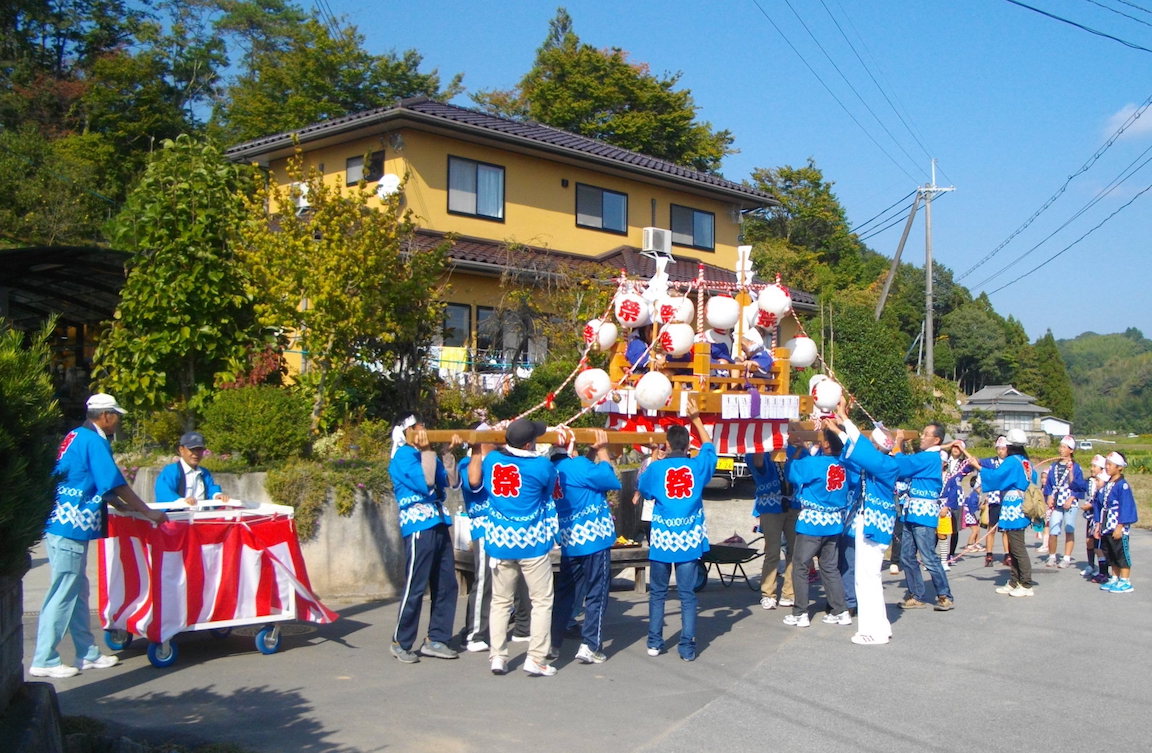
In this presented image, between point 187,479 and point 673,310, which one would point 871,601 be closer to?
point 673,310

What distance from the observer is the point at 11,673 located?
5.42 m

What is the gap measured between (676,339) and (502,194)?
1464 centimetres

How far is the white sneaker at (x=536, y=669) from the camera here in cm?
764

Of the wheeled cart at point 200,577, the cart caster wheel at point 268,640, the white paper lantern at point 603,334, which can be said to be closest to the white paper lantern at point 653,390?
the white paper lantern at point 603,334

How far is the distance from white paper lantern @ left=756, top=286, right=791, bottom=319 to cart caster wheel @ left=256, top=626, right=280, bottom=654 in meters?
5.43

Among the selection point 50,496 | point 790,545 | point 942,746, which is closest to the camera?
point 50,496

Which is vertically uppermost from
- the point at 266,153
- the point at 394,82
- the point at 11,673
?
the point at 394,82

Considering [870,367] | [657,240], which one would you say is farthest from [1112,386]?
[657,240]

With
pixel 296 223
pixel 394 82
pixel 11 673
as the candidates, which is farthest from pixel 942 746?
pixel 394 82

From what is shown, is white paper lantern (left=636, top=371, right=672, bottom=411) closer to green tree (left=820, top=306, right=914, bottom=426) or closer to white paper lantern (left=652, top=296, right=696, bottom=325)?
white paper lantern (left=652, top=296, right=696, bottom=325)

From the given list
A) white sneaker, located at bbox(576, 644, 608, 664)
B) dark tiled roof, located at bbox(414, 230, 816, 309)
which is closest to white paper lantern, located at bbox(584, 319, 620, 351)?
white sneaker, located at bbox(576, 644, 608, 664)

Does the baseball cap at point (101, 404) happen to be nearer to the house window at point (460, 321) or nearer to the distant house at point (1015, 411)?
the house window at point (460, 321)

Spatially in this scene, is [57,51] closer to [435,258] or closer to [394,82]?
[394,82]

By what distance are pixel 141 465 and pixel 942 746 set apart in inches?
364
